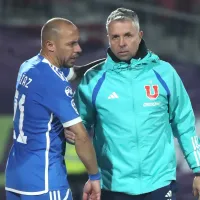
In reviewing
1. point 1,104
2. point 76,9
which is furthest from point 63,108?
point 76,9

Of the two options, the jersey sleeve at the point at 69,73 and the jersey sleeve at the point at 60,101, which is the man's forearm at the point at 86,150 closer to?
Answer: the jersey sleeve at the point at 60,101

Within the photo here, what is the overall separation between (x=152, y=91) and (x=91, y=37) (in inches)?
114

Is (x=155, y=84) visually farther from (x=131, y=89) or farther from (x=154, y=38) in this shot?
(x=154, y=38)

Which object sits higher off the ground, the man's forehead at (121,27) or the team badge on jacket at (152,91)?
the man's forehead at (121,27)

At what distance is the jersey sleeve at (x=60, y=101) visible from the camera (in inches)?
138

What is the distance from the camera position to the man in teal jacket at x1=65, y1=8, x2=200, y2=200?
3818mm

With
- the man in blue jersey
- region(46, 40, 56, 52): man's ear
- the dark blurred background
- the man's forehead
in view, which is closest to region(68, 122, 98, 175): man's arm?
the man in blue jersey

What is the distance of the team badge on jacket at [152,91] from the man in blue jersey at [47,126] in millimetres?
447

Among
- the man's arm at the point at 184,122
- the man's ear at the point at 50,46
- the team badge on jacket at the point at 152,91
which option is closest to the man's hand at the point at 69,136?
the man's ear at the point at 50,46

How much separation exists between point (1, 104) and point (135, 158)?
2356 millimetres

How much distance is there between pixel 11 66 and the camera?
6.03 metres

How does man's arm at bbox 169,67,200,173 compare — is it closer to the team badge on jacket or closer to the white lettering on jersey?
the team badge on jacket

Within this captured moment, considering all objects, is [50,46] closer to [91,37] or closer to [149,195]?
[149,195]

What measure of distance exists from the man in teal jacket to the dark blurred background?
80.3 inches
